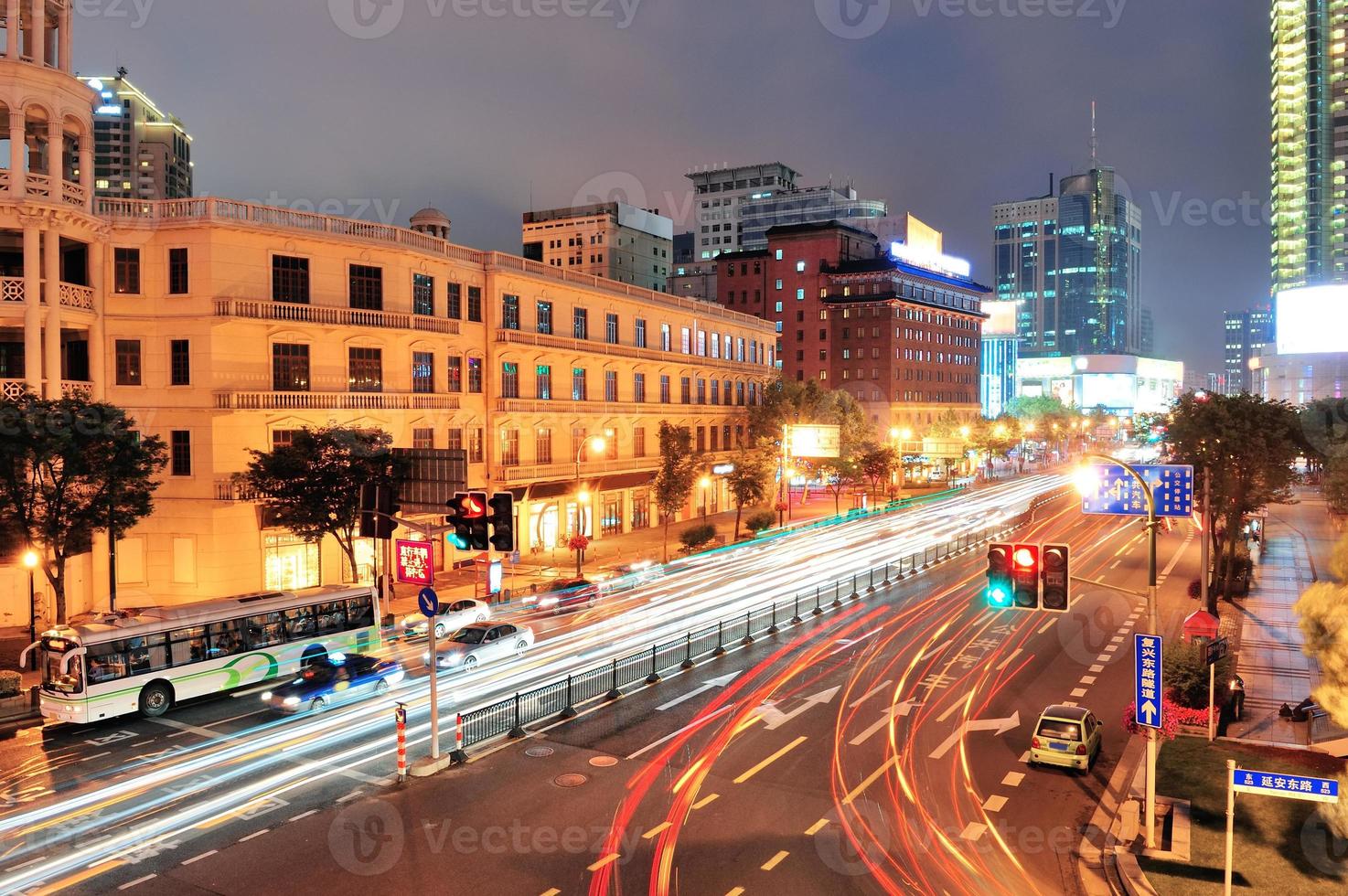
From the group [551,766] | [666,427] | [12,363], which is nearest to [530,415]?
[666,427]

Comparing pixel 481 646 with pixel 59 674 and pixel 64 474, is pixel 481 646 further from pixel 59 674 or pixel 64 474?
pixel 64 474

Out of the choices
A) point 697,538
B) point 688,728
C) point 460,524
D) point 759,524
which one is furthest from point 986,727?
point 759,524

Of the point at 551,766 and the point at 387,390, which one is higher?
the point at 387,390

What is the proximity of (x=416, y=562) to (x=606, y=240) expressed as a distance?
389 ft

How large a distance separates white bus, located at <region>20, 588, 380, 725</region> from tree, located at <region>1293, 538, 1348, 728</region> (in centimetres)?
2713

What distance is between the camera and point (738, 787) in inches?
790

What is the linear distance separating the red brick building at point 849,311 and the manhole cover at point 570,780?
112156 mm

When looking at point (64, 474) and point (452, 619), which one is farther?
point (452, 619)

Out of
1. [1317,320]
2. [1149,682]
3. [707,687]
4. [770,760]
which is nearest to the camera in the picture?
[1149,682]

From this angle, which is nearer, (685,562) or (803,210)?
(685,562)

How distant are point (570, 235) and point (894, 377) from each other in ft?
177

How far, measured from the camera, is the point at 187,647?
26.8 m

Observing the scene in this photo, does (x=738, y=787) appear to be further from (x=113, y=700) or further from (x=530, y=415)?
(x=530, y=415)

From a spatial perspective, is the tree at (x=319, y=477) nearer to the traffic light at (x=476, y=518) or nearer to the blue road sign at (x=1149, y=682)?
the traffic light at (x=476, y=518)
